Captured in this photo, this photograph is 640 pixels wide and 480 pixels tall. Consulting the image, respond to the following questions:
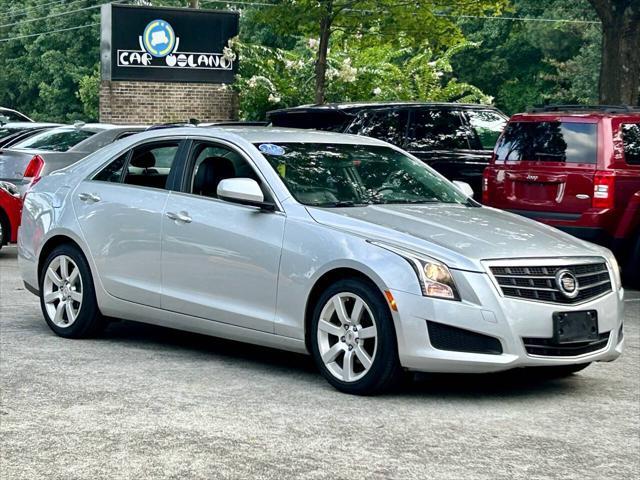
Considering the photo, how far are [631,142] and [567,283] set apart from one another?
251 inches

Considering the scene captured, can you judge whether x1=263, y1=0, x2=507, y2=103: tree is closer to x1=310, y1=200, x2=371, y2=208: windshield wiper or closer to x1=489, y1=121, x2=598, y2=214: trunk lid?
x1=489, y1=121, x2=598, y2=214: trunk lid

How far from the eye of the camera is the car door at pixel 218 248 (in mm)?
8195

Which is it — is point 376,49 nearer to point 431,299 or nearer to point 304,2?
point 304,2

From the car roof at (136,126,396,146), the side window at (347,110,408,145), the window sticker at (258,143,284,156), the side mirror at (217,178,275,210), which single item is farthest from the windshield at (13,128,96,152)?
the side mirror at (217,178,275,210)

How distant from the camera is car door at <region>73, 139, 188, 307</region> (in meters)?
9.02

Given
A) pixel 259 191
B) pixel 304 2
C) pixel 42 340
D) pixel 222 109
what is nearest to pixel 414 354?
pixel 259 191

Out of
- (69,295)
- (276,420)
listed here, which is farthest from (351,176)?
(69,295)

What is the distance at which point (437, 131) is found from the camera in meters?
16.5

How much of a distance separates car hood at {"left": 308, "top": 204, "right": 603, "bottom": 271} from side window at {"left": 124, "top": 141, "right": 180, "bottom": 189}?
1.56 metres

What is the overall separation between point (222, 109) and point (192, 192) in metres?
24.4

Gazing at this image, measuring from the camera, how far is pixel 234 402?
7.42m

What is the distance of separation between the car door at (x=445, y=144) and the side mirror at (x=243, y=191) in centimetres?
811

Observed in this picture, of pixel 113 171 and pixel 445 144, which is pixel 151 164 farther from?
pixel 445 144

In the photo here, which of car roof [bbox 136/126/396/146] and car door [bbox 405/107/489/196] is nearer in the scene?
car roof [bbox 136/126/396/146]
